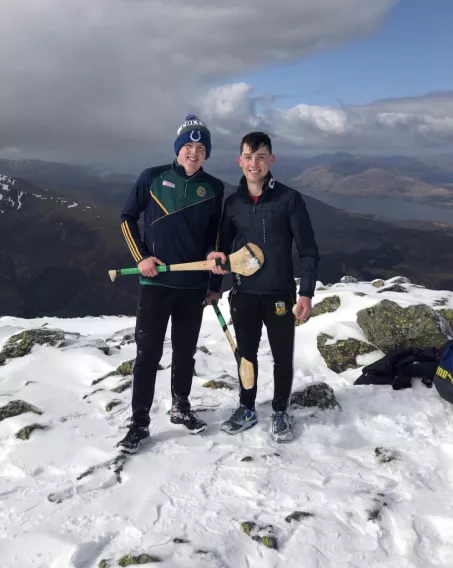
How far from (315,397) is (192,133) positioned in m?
4.43

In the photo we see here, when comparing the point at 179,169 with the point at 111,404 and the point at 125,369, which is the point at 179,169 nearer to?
the point at 111,404

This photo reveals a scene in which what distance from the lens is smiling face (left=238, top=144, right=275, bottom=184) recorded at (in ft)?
17.8

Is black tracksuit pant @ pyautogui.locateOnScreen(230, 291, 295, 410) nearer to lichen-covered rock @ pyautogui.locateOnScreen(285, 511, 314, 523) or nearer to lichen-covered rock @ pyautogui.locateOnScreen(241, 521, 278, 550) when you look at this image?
lichen-covered rock @ pyautogui.locateOnScreen(285, 511, 314, 523)

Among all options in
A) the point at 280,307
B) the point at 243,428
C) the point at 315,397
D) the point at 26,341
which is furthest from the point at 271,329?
the point at 26,341

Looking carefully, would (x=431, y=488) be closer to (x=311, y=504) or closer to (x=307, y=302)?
(x=311, y=504)

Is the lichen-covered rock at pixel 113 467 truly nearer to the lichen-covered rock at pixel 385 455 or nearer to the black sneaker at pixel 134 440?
the black sneaker at pixel 134 440

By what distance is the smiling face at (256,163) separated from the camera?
5414 millimetres

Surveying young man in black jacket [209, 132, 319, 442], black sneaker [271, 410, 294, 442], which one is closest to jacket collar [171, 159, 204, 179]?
young man in black jacket [209, 132, 319, 442]

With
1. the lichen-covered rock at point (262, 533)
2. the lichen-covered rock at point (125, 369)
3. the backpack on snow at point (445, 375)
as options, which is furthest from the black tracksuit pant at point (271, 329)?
the lichen-covered rock at point (125, 369)

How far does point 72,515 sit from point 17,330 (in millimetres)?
10006

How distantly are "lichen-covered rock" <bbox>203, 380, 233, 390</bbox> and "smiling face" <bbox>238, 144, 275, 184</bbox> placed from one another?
3965mm

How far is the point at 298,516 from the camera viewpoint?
433 cm

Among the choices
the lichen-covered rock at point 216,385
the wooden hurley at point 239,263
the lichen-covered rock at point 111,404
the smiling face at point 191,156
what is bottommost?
the lichen-covered rock at point 111,404

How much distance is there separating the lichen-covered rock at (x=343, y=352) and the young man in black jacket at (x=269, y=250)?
12.0ft
